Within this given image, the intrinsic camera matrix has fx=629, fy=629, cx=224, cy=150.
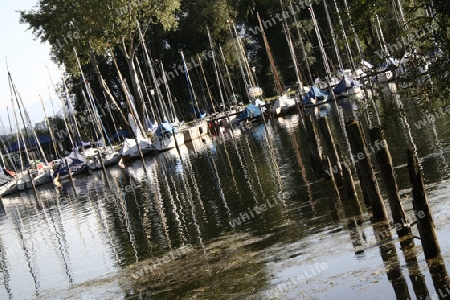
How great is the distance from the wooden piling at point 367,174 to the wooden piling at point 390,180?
0.92 metres

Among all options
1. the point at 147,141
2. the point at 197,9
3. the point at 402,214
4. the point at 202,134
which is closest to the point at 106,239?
the point at 402,214

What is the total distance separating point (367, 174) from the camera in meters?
16.2

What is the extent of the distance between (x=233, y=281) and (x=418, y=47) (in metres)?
7.12

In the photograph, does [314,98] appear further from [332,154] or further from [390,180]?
[390,180]

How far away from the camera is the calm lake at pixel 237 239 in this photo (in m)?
13.2

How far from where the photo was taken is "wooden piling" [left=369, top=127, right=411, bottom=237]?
1388 centimetres

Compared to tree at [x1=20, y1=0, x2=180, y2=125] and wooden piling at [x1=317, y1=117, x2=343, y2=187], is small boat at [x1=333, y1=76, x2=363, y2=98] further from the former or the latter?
wooden piling at [x1=317, y1=117, x2=343, y2=187]

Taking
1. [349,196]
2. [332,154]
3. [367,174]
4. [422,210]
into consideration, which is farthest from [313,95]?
[422,210]

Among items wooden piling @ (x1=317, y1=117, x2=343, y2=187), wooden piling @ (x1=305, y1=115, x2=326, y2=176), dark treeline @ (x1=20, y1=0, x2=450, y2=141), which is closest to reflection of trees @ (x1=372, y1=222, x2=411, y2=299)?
wooden piling @ (x1=317, y1=117, x2=343, y2=187)

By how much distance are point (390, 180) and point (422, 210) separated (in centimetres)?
218

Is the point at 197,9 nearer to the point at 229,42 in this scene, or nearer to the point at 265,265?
the point at 229,42

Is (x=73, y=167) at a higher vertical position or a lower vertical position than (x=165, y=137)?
lower

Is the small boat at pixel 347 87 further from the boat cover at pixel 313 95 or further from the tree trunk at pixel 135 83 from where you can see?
the tree trunk at pixel 135 83

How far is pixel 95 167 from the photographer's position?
211 feet
